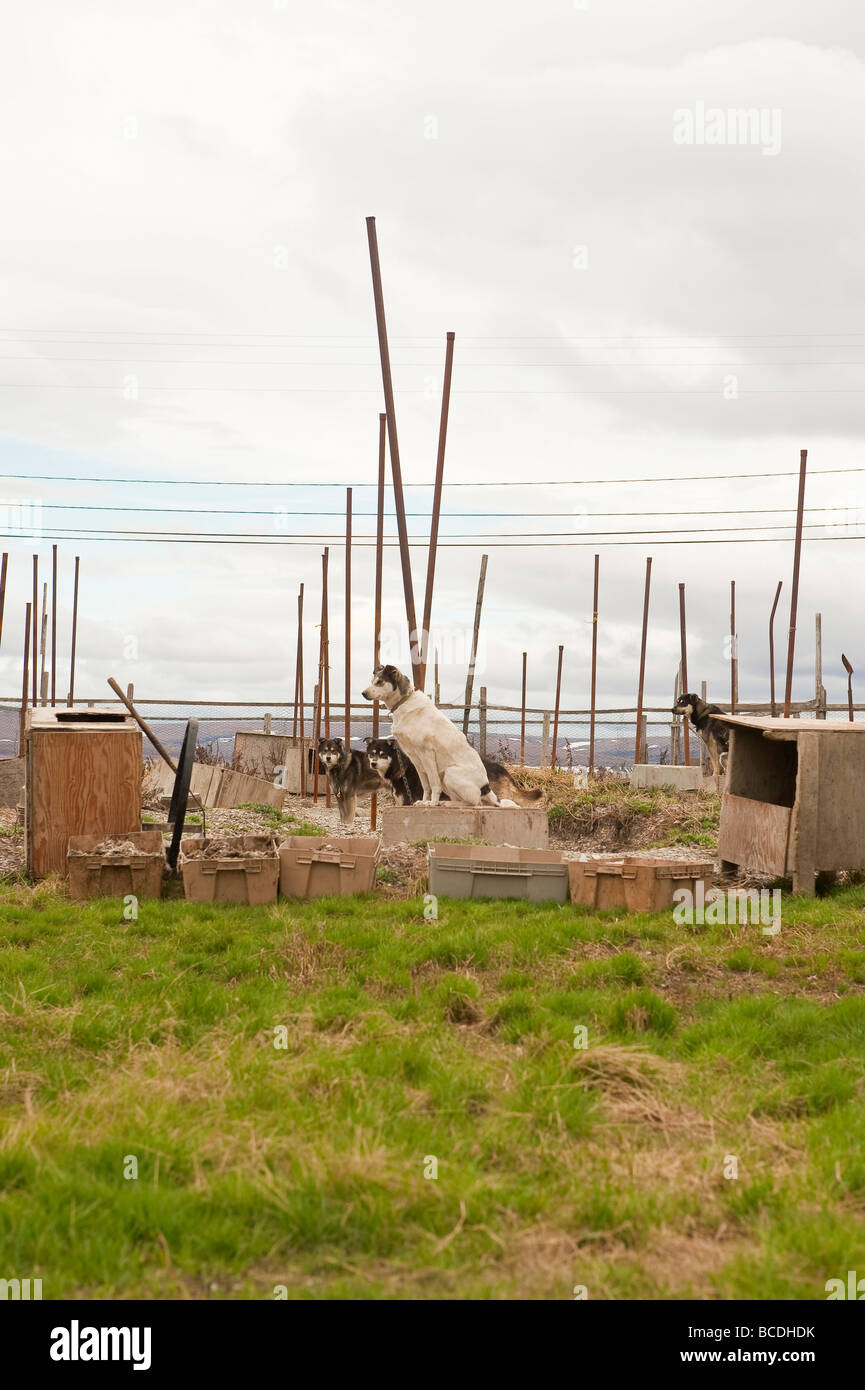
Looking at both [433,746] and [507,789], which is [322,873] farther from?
[507,789]

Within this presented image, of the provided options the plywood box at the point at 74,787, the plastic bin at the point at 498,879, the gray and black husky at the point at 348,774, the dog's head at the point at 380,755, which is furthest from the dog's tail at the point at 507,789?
the plywood box at the point at 74,787

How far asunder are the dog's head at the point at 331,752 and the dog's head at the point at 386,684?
5.16 feet

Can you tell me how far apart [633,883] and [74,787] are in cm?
452

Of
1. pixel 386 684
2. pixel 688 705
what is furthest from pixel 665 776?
pixel 386 684

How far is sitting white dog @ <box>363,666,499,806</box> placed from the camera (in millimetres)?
12992

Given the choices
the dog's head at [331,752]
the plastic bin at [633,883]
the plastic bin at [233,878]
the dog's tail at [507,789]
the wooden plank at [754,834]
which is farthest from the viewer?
the dog's head at [331,752]

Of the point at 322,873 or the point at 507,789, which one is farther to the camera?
the point at 507,789

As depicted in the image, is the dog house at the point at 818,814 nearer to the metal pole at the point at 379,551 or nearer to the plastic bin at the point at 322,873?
the plastic bin at the point at 322,873

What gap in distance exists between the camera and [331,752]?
14492 mm

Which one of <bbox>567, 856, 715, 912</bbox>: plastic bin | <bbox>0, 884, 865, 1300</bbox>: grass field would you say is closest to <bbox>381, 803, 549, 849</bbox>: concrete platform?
<bbox>567, 856, 715, 912</bbox>: plastic bin

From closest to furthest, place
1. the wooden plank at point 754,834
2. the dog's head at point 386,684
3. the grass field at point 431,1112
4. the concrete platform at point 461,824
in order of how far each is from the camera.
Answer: the grass field at point 431,1112, the wooden plank at point 754,834, the concrete platform at point 461,824, the dog's head at point 386,684

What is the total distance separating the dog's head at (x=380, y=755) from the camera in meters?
14.5

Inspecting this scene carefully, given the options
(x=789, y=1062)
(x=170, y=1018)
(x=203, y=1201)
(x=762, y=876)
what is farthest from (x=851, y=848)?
(x=203, y=1201)

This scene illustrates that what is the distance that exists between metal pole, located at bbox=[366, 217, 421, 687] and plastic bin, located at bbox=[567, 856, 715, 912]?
6070mm
